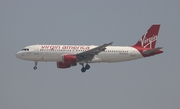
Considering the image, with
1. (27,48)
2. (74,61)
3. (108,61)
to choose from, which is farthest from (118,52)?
(27,48)

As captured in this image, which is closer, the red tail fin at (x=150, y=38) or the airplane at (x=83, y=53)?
the airplane at (x=83, y=53)

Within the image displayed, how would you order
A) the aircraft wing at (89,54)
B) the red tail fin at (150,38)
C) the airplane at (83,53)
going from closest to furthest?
the aircraft wing at (89,54) < the airplane at (83,53) < the red tail fin at (150,38)

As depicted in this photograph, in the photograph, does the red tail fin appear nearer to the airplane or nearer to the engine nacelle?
the airplane

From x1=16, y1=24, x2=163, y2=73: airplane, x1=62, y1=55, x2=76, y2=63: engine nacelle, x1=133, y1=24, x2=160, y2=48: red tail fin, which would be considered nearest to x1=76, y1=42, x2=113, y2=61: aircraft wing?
x1=16, y1=24, x2=163, y2=73: airplane

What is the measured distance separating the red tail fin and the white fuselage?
358cm

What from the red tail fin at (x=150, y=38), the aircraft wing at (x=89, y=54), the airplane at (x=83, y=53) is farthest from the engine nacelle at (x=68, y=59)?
the red tail fin at (x=150, y=38)

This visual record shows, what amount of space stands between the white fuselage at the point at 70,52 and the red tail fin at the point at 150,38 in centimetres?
358

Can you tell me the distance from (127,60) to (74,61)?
11520 mm

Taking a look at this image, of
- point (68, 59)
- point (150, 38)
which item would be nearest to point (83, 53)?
point (68, 59)

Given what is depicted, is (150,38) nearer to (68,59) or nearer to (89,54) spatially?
(89,54)

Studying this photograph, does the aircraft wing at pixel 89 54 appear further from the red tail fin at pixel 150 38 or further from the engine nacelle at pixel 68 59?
the red tail fin at pixel 150 38

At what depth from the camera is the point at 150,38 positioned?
95.2 metres

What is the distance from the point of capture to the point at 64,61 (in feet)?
281

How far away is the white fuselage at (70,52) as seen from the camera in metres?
86.4
